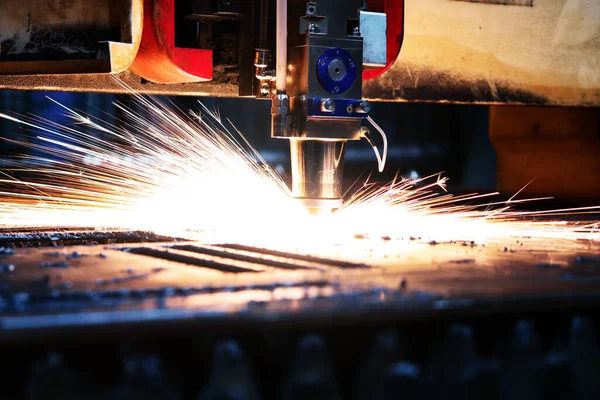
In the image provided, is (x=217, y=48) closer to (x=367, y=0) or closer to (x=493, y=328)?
(x=367, y=0)

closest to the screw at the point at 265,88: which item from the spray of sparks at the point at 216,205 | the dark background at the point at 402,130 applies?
the spray of sparks at the point at 216,205

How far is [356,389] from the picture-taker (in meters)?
1.25

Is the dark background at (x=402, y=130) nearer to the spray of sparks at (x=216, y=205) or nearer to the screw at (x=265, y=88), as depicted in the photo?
the spray of sparks at (x=216, y=205)

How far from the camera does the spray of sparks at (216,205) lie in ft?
7.23

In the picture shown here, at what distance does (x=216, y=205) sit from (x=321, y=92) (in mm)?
747

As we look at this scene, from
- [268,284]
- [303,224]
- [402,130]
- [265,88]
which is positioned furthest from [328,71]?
[402,130]

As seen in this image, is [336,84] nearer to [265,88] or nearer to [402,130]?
[265,88]

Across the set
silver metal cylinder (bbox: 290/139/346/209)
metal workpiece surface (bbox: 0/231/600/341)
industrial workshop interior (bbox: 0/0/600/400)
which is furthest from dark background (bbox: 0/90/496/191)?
metal workpiece surface (bbox: 0/231/600/341)

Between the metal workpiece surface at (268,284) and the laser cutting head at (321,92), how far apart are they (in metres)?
0.24

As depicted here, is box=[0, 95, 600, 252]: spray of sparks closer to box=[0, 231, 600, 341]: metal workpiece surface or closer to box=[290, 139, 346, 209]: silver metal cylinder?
box=[290, 139, 346, 209]: silver metal cylinder

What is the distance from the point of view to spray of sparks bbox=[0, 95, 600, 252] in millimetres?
2203

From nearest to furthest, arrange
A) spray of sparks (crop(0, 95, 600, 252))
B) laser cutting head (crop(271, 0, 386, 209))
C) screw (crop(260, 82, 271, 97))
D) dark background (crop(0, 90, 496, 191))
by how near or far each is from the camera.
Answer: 1. laser cutting head (crop(271, 0, 386, 209))
2. screw (crop(260, 82, 271, 97))
3. spray of sparks (crop(0, 95, 600, 252))
4. dark background (crop(0, 90, 496, 191))

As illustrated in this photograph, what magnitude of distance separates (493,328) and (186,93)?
1533 mm

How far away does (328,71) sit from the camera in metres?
1.93
